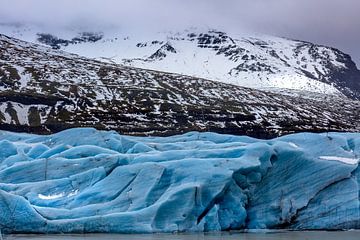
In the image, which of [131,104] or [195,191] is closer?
[195,191]

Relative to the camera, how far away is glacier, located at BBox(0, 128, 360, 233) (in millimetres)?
15414

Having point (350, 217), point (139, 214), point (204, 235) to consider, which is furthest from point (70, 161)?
point (350, 217)

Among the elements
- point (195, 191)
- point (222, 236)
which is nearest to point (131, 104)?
point (195, 191)

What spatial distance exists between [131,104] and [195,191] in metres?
63.7

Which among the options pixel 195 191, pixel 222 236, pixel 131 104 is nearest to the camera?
pixel 222 236

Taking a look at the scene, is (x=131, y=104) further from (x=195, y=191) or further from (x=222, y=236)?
(x=222, y=236)

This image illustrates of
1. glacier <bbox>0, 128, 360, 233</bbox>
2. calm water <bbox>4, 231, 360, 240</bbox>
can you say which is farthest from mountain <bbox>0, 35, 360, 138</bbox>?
calm water <bbox>4, 231, 360, 240</bbox>

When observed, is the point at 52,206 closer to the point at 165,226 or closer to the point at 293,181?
the point at 165,226

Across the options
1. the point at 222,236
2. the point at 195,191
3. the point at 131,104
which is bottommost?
the point at 131,104

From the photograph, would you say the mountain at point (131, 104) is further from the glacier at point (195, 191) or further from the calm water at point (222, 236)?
the calm water at point (222, 236)

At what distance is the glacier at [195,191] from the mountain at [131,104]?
149 ft

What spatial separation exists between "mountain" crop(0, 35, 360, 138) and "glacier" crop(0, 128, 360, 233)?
45.3 m

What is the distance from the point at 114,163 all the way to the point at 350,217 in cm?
678

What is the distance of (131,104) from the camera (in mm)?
78750
